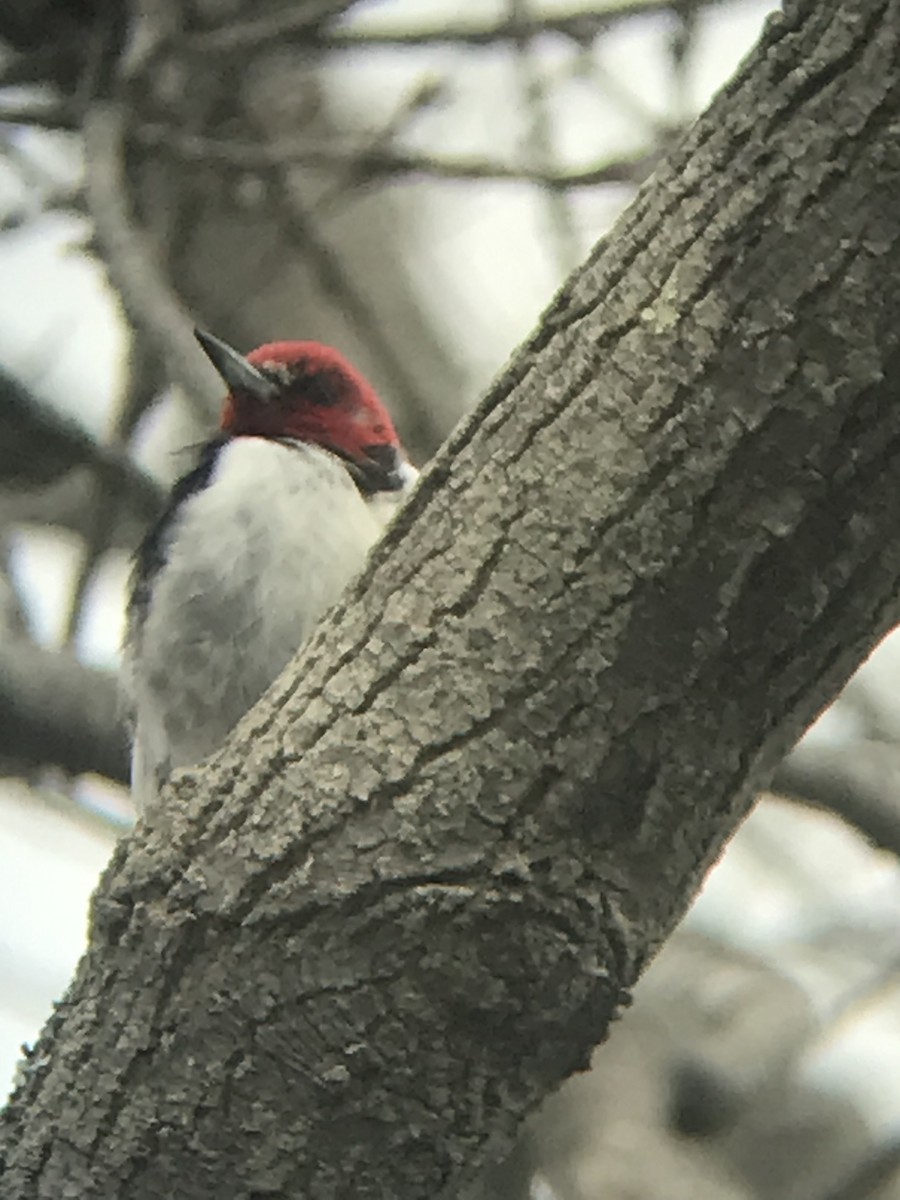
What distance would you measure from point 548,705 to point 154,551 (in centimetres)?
91

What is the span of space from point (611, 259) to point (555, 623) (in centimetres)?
28

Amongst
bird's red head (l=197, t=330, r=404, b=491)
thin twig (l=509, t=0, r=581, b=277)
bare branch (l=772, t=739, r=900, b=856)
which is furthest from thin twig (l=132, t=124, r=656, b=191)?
bare branch (l=772, t=739, r=900, b=856)

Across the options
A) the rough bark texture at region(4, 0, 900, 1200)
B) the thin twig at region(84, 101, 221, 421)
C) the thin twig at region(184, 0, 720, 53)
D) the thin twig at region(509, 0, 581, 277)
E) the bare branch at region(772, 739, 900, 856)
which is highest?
the thin twig at region(509, 0, 581, 277)

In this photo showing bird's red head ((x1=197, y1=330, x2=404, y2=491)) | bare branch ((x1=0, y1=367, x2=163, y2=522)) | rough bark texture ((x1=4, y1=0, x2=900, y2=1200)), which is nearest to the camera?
rough bark texture ((x1=4, y1=0, x2=900, y2=1200))

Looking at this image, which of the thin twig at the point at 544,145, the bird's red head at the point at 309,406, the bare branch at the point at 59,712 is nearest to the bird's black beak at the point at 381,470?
the bird's red head at the point at 309,406

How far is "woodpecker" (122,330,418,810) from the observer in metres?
1.79

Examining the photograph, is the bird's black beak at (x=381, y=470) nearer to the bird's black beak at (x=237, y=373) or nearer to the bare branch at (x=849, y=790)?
the bird's black beak at (x=237, y=373)

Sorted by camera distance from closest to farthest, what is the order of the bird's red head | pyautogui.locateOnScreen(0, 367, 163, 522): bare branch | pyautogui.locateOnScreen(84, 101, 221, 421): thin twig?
the bird's red head, pyautogui.locateOnScreen(84, 101, 221, 421): thin twig, pyautogui.locateOnScreen(0, 367, 163, 522): bare branch

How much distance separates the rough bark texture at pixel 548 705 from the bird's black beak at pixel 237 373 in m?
0.99

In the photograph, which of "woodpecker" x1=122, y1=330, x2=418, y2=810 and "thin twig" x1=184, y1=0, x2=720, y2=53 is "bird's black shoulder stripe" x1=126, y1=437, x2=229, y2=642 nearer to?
"woodpecker" x1=122, y1=330, x2=418, y2=810

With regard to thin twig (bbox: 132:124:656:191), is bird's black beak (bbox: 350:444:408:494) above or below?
below

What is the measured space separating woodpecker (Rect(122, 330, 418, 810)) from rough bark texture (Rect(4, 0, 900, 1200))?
0.55m

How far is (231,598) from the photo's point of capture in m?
1.80

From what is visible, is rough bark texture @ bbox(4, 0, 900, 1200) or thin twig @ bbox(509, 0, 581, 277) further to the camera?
thin twig @ bbox(509, 0, 581, 277)
